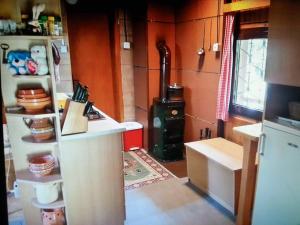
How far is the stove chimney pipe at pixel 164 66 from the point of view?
11.7ft

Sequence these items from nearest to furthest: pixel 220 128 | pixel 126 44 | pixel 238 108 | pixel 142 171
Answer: pixel 238 108
pixel 220 128
pixel 142 171
pixel 126 44

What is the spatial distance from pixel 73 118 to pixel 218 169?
151 cm

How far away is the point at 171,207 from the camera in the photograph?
2.53 meters

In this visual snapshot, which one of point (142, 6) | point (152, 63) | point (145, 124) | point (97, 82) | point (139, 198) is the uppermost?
point (142, 6)

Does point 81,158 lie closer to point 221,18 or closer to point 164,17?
point 221,18

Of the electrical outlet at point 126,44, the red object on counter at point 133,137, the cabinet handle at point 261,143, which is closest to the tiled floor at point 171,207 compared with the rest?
the cabinet handle at point 261,143

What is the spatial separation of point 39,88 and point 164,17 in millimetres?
2463

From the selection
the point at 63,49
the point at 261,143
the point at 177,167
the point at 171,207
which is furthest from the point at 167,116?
the point at 63,49

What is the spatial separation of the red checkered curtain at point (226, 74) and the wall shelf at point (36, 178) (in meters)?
1.95

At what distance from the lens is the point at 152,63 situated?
12.1 feet

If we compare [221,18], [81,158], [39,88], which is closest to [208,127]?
[221,18]

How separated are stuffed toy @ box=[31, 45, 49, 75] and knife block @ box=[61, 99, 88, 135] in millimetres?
266

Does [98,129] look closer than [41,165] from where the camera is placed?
No

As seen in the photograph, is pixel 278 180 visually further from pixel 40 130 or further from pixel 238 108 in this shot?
pixel 40 130
